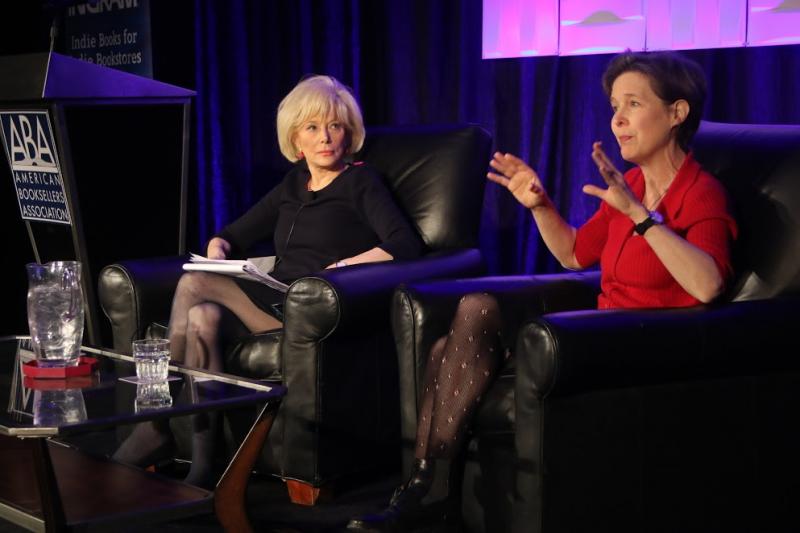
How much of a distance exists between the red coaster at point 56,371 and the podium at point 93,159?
1.55 meters

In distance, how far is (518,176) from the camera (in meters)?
2.72

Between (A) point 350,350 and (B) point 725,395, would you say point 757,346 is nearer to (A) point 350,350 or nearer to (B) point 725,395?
(B) point 725,395

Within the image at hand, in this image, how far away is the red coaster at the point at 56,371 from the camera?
249 cm

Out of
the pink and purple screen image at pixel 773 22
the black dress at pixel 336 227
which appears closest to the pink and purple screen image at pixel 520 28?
the pink and purple screen image at pixel 773 22

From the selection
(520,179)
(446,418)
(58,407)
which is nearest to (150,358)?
(58,407)

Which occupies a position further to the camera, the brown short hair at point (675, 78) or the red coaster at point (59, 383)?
the brown short hair at point (675, 78)

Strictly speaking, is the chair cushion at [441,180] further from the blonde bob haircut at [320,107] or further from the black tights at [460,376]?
the black tights at [460,376]

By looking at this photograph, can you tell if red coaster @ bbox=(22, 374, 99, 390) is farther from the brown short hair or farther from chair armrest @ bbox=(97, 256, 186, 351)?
the brown short hair

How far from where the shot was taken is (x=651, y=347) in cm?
225

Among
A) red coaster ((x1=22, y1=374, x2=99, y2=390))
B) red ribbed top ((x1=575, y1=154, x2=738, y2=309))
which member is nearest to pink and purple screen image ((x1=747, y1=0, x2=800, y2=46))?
red ribbed top ((x1=575, y1=154, x2=738, y2=309))

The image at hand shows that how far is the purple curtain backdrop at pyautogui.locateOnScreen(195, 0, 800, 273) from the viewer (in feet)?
11.8

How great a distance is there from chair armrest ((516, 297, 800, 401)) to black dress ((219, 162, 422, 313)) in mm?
1054

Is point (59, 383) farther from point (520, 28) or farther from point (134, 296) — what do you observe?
point (520, 28)

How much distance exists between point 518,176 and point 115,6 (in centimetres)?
304
